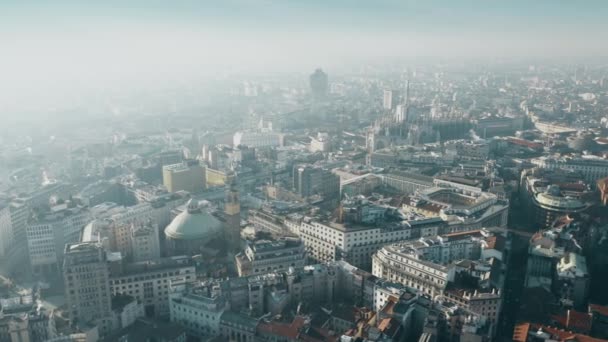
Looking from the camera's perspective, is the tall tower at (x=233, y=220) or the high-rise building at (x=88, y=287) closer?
the high-rise building at (x=88, y=287)

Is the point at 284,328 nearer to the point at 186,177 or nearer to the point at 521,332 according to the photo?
the point at 521,332

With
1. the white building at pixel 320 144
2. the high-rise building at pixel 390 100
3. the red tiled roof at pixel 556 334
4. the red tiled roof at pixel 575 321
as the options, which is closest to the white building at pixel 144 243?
the red tiled roof at pixel 556 334

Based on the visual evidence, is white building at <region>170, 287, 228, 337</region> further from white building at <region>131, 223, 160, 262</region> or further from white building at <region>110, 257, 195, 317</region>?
white building at <region>131, 223, 160, 262</region>

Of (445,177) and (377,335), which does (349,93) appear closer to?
(445,177)

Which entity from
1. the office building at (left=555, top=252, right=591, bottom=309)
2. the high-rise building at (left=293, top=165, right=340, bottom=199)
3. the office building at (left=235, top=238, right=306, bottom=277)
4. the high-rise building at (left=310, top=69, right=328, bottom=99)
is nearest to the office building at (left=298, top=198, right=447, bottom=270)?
the office building at (left=235, top=238, right=306, bottom=277)

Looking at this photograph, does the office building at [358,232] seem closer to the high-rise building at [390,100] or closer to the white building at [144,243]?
the white building at [144,243]
